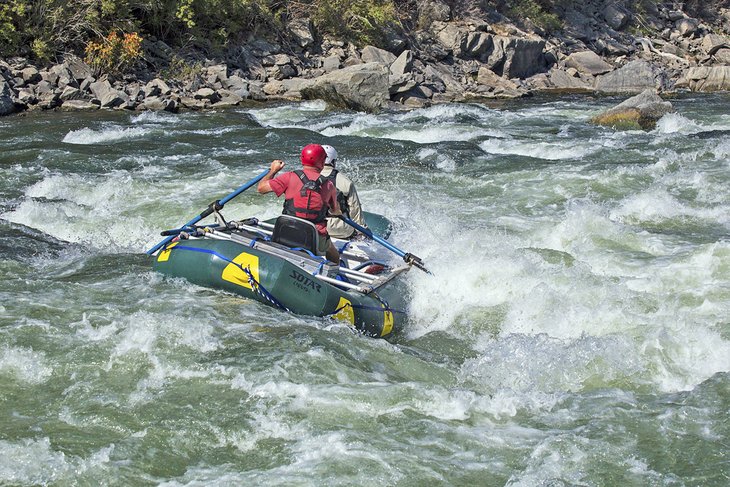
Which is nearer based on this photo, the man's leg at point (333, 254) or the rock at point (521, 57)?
the man's leg at point (333, 254)

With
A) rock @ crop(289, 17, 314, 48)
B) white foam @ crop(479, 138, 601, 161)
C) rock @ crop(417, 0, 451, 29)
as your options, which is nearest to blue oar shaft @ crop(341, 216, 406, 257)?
white foam @ crop(479, 138, 601, 161)

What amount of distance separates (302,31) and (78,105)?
8.02 m

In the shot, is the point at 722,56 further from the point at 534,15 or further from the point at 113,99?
the point at 113,99

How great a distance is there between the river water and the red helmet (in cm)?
125

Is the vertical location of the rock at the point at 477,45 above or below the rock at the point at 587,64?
above

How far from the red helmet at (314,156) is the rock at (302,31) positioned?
679 inches

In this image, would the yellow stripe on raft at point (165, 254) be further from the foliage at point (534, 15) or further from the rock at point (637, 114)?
the foliage at point (534, 15)

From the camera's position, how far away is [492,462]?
464 cm

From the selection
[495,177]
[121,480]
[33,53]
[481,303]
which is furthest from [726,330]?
[33,53]

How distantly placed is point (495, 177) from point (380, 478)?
850 cm

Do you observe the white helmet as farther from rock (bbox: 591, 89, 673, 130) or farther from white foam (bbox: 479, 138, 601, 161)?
rock (bbox: 591, 89, 673, 130)

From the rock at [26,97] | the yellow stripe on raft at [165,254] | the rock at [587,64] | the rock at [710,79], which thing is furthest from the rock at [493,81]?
the yellow stripe on raft at [165,254]

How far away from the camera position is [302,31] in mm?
24062

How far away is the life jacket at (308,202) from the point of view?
23.2 feet
